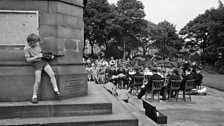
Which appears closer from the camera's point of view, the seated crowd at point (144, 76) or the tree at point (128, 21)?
the seated crowd at point (144, 76)

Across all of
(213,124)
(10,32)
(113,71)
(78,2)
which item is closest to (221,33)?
(113,71)

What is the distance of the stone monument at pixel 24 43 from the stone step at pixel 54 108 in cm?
38

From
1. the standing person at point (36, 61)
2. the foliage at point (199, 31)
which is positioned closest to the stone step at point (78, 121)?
the standing person at point (36, 61)

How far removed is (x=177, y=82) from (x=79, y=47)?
21.0ft

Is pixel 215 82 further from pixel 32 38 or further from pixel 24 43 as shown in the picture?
pixel 32 38

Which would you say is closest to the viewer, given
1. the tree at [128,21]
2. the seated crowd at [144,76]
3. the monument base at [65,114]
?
the monument base at [65,114]

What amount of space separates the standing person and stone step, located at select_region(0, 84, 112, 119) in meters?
0.26

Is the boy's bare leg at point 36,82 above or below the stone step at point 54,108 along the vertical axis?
above

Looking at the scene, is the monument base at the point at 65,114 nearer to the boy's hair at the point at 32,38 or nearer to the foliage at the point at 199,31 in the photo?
the boy's hair at the point at 32,38

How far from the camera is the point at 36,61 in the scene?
549 centimetres

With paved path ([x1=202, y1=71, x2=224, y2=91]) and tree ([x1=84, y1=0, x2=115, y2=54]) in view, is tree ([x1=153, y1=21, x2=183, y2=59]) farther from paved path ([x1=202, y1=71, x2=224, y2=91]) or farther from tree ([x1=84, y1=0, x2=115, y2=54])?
paved path ([x1=202, y1=71, x2=224, y2=91])

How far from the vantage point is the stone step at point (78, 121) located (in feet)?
15.4

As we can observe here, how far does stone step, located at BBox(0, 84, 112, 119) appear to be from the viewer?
5012mm

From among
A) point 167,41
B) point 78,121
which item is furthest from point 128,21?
point 78,121
